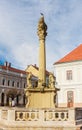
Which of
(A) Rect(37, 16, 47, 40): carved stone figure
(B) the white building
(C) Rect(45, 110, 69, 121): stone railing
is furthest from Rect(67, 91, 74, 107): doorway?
(C) Rect(45, 110, 69, 121): stone railing

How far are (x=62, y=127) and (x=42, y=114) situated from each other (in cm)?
99

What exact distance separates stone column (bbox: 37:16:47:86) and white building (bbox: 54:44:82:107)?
18.7 m

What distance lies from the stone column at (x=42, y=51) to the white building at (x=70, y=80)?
1872cm

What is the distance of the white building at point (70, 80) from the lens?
34281 millimetres

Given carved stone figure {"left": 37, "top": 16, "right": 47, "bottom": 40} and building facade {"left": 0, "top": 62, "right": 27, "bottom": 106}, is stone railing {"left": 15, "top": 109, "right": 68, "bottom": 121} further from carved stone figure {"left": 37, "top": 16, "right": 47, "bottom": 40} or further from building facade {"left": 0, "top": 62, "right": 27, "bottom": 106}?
building facade {"left": 0, "top": 62, "right": 27, "bottom": 106}

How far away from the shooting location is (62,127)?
1120cm

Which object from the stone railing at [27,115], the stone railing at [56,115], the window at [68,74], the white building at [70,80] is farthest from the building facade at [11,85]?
the stone railing at [56,115]

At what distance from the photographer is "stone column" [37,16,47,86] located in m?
15.8

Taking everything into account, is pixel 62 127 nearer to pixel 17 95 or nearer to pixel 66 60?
pixel 66 60

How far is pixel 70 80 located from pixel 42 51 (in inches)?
785

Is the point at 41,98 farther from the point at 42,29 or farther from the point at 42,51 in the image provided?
the point at 42,29

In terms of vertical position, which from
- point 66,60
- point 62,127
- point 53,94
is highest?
point 66,60

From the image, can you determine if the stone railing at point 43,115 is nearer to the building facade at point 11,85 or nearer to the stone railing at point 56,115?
the stone railing at point 56,115

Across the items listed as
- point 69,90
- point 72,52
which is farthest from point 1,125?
point 72,52
